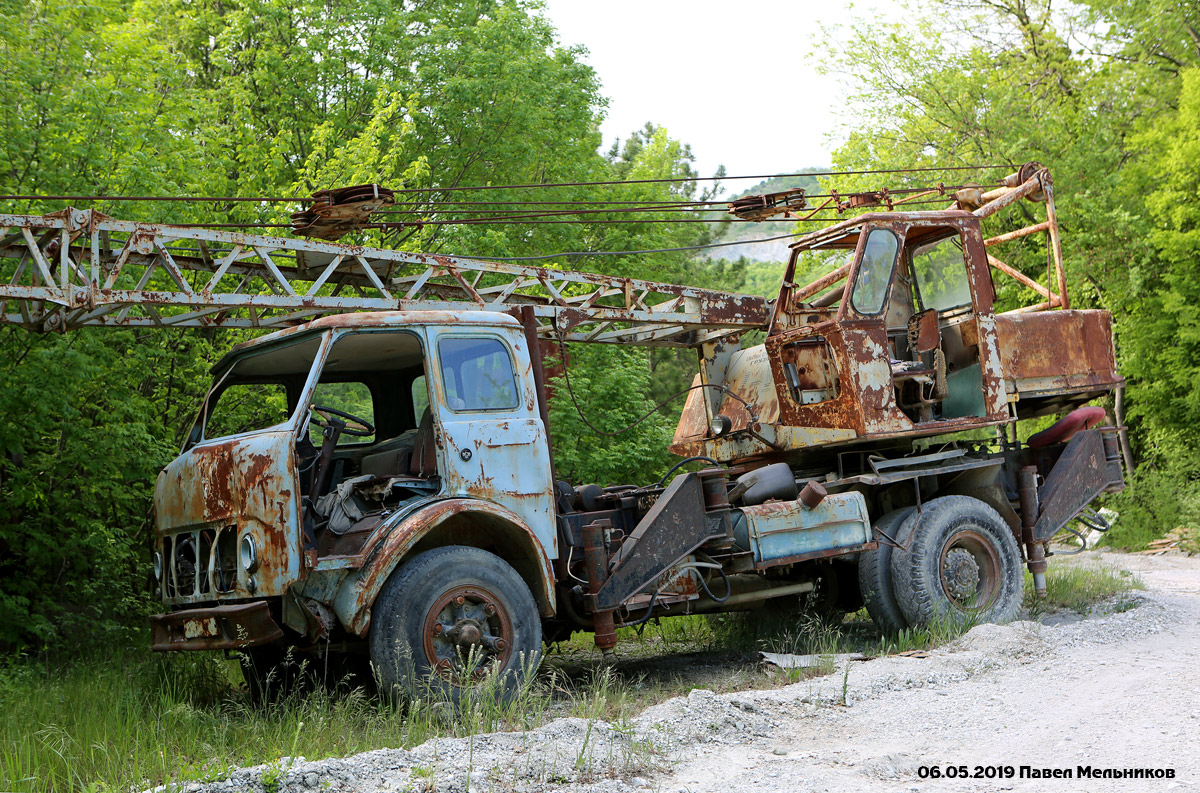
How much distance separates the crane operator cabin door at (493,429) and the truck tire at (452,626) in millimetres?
459

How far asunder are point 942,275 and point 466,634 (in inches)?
230

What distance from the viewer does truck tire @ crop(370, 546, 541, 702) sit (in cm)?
634

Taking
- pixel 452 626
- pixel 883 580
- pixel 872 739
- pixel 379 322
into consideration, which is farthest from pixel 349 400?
pixel 883 580

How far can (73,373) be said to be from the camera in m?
8.95

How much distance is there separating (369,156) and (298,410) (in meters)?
8.36

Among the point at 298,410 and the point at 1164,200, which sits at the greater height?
the point at 1164,200

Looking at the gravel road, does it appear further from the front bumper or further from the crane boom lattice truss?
the crane boom lattice truss

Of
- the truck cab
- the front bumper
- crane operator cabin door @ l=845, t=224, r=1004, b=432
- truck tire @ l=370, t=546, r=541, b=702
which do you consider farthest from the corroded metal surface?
the front bumper

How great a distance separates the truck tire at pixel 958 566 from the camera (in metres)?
8.91

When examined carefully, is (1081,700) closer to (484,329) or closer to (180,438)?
(484,329)

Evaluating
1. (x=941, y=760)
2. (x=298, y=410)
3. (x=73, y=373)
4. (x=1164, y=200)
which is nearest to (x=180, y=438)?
(x=73, y=373)

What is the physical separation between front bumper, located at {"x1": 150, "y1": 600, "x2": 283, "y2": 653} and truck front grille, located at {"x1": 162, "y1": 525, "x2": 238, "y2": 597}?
172 millimetres

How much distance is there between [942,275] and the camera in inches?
390

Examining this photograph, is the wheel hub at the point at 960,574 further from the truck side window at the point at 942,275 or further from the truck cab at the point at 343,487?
the truck cab at the point at 343,487
